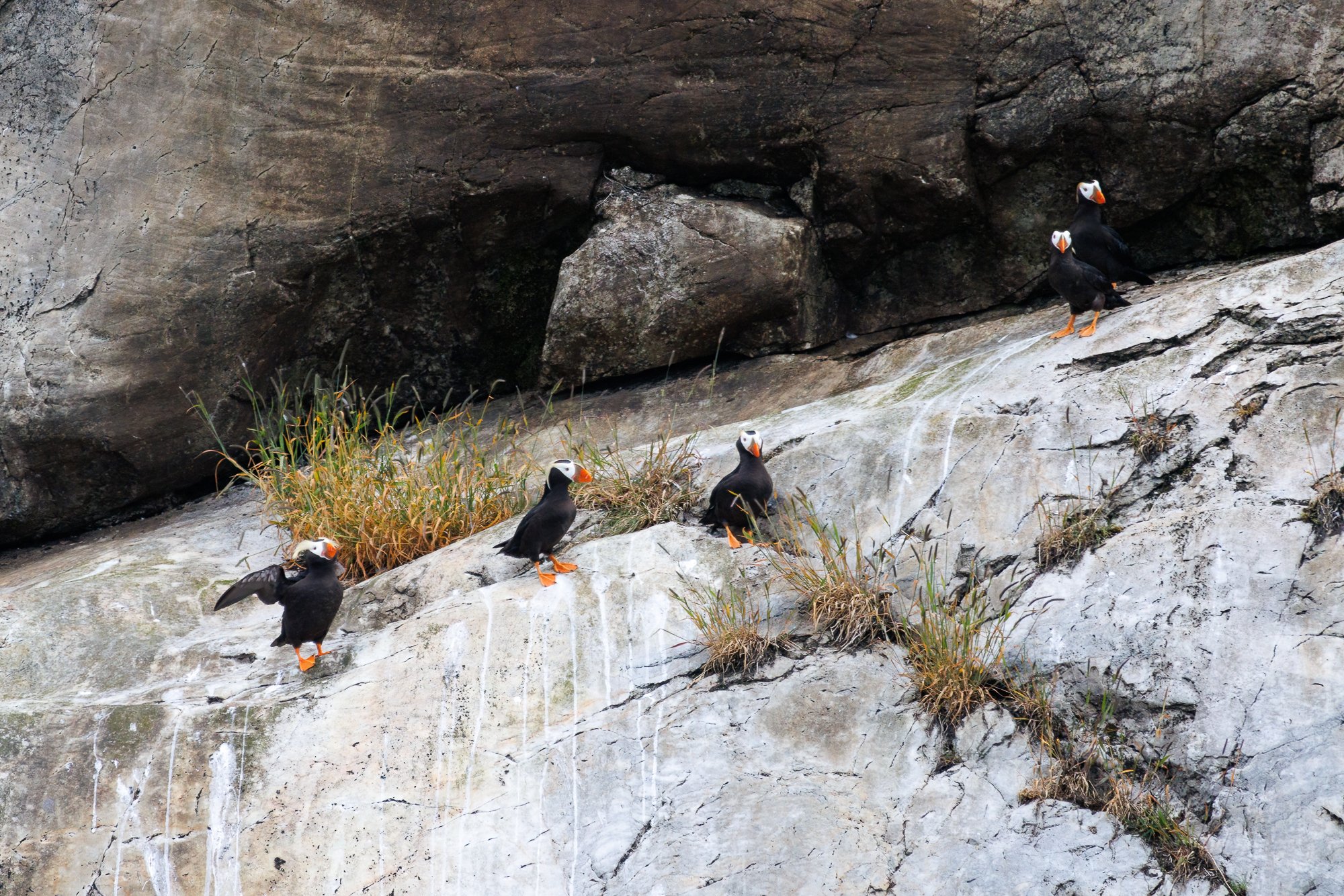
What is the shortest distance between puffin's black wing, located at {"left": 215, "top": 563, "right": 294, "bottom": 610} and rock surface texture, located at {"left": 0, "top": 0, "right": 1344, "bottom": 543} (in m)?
1.91

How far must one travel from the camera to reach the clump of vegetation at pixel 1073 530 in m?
4.82

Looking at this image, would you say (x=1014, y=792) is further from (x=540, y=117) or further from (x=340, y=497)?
(x=540, y=117)

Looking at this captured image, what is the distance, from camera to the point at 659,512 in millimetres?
5793

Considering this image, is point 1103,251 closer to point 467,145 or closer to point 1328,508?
point 1328,508

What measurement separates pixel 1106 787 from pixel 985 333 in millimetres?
3090

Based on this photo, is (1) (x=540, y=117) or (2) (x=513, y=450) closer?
(2) (x=513, y=450)

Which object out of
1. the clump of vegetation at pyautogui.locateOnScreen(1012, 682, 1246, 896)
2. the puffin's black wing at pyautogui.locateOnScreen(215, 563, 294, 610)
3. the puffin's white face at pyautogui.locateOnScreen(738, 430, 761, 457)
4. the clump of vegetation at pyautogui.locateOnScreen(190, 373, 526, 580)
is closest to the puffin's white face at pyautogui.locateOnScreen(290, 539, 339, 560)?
the puffin's black wing at pyautogui.locateOnScreen(215, 563, 294, 610)

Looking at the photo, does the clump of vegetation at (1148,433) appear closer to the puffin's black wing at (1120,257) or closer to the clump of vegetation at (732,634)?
the puffin's black wing at (1120,257)

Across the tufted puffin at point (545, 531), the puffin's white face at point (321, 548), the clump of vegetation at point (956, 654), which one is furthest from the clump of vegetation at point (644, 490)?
the clump of vegetation at point (956, 654)

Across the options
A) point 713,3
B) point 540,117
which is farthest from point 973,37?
point 540,117

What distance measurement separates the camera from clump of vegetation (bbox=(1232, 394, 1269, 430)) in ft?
16.2

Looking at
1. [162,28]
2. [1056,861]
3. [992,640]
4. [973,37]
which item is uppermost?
[162,28]

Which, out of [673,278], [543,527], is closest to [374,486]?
[543,527]

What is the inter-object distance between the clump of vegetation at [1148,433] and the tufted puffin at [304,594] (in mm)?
3317
